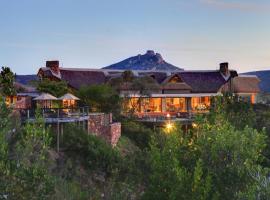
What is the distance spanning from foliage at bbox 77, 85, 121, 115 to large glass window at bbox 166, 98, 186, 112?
1453 cm

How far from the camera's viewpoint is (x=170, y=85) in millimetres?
58219

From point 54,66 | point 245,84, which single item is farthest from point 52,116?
point 245,84

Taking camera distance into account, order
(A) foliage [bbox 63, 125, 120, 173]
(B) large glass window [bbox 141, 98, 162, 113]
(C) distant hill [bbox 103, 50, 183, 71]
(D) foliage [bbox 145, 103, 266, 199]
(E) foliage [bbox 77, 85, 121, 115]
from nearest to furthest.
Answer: (D) foliage [bbox 145, 103, 266, 199] → (A) foliage [bbox 63, 125, 120, 173] → (E) foliage [bbox 77, 85, 121, 115] → (B) large glass window [bbox 141, 98, 162, 113] → (C) distant hill [bbox 103, 50, 183, 71]

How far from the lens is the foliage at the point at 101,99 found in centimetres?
4406

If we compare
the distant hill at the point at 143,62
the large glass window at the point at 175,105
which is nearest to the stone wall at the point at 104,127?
the large glass window at the point at 175,105

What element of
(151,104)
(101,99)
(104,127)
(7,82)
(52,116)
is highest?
(7,82)

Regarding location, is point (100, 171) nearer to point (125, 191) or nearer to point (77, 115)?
point (77, 115)

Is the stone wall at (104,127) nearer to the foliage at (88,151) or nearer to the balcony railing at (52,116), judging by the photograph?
the balcony railing at (52,116)

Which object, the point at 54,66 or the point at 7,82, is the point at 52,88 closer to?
the point at 7,82

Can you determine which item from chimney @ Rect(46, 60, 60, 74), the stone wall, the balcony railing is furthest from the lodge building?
the balcony railing

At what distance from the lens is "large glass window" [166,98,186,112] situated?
5872 cm

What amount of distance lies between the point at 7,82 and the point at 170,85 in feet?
79.6

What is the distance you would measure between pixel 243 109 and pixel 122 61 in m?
119

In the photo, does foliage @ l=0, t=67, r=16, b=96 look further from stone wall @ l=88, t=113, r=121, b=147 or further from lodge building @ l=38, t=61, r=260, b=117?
lodge building @ l=38, t=61, r=260, b=117
